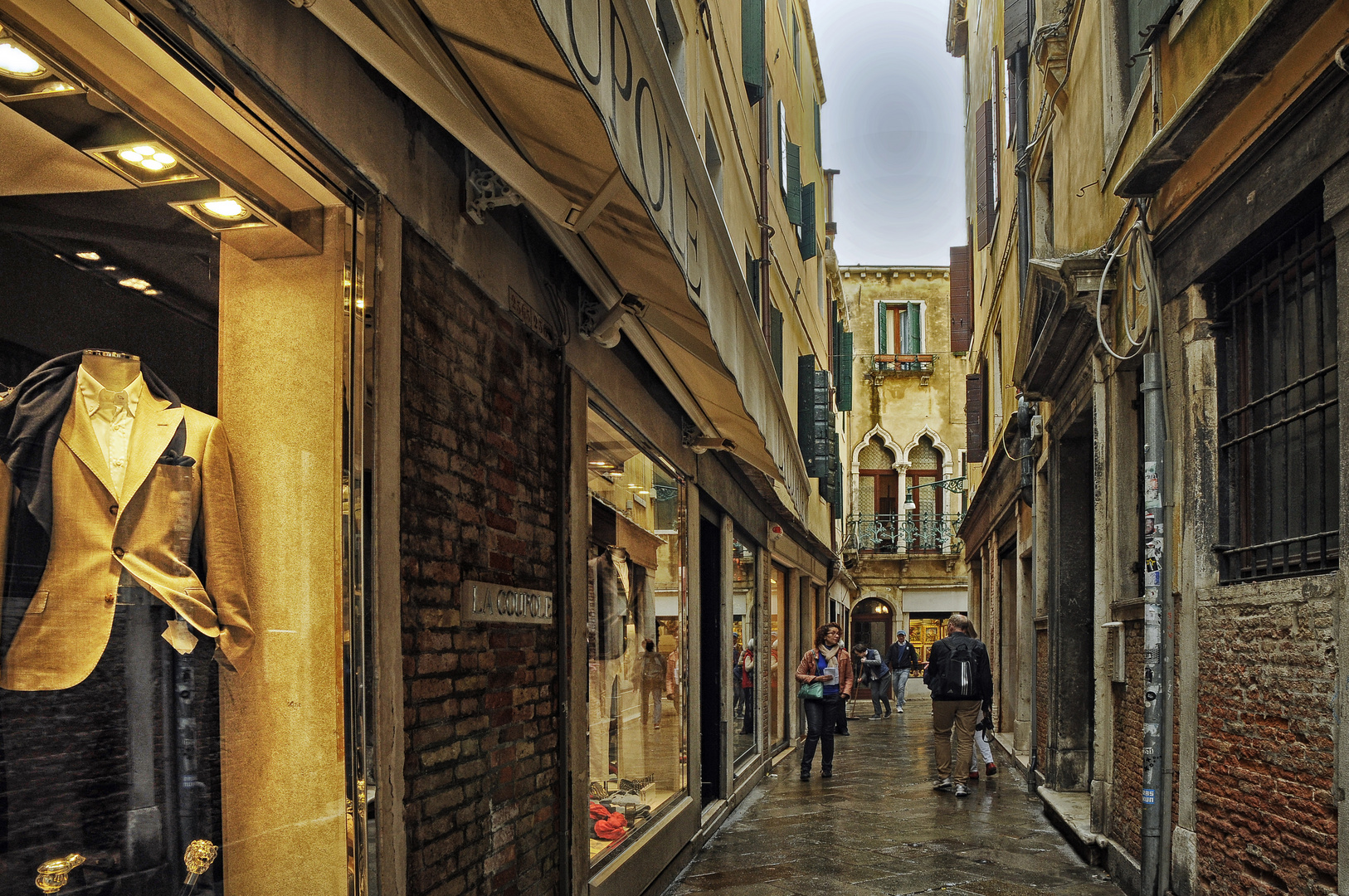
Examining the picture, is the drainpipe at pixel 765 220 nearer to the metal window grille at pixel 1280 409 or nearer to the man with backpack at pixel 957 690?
the man with backpack at pixel 957 690

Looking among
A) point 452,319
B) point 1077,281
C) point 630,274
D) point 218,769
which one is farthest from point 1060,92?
point 218,769

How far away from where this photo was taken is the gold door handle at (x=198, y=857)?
9.27ft

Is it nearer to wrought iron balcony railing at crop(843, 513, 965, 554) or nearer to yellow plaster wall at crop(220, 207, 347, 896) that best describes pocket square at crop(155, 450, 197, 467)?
yellow plaster wall at crop(220, 207, 347, 896)

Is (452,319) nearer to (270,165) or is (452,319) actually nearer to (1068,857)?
(270,165)

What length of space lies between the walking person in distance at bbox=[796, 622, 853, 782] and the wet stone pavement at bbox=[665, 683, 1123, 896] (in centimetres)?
35

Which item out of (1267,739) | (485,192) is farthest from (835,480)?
(485,192)

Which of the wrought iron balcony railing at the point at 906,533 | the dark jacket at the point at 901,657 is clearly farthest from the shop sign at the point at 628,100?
A: the wrought iron balcony railing at the point at 906,533

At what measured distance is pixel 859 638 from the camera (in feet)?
115

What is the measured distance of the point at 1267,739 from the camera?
4.94 m

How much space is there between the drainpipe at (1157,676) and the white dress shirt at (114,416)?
5036 millimetres

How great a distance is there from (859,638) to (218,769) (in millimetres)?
33074

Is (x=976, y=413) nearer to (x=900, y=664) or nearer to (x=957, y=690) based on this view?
(x=900, y=664)

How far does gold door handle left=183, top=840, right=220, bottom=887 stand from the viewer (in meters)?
2.82

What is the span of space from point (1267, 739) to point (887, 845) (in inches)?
155
